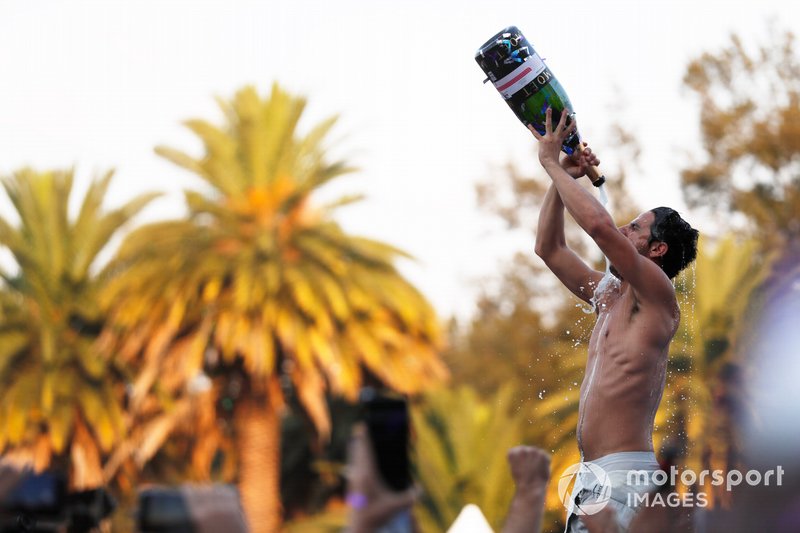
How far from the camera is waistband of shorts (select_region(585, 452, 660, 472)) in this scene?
390 cm

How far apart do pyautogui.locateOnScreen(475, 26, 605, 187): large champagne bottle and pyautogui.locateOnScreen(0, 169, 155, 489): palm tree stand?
1746 cm

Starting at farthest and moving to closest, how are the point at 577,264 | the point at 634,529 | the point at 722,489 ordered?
the point at 722,489, the point at 577,264, the point at 634,529

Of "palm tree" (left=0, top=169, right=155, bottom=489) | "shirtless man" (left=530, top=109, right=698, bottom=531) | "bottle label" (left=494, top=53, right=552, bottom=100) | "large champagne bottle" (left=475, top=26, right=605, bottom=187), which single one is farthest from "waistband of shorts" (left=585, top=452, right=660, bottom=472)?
"palm tree" (left=0, top=169, right=155, bottom=489)

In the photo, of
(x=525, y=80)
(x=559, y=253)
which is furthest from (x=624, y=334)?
(x=525, y=80)

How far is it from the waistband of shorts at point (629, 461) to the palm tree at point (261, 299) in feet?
51.8

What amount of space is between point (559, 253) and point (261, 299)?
15.6 meters

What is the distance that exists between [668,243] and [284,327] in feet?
52.2

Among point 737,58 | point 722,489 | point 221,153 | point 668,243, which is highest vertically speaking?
point 737,58

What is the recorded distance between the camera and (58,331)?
21.2 metres

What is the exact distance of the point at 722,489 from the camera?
7.72 metres

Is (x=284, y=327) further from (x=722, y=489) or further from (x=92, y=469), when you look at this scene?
(x=722, y=489)

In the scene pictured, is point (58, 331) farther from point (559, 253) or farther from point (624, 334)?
point (624, 334)

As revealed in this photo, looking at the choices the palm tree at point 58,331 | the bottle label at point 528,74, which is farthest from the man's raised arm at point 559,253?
the palm tree at point 58,331

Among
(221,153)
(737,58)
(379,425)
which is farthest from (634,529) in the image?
(737,58)
